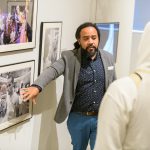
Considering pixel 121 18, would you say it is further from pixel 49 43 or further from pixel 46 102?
pixel 46 102

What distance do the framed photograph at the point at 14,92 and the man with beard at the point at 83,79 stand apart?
0.79 feet

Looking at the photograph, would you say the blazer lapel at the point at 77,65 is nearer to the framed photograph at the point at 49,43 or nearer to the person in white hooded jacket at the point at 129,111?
the framed photograph at the point at 49,43

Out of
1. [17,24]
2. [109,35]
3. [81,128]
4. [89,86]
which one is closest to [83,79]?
[89,86]

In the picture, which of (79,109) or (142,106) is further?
(79,109)

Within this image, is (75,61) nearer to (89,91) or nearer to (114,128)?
(89,91)

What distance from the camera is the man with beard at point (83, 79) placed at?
2.82 metres

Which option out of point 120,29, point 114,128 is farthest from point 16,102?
point 120,29

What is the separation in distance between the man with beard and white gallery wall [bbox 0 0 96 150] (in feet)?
0.66

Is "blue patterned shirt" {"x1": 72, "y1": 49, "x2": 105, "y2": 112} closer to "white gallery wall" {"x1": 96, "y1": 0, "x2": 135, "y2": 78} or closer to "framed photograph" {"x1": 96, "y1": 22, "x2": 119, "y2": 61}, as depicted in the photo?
"framed photograph" {"x1": 96, "y1": 22, "x2": 119, "y2": 61}

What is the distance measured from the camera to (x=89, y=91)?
282 centimetres

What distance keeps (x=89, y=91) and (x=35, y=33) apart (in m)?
0.63

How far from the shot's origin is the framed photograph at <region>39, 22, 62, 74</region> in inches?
110

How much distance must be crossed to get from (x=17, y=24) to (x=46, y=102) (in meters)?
0.86

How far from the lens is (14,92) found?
2.51 meters
